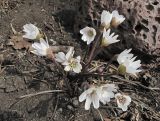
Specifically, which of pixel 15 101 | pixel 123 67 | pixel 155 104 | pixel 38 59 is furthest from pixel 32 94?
pixel 155 104

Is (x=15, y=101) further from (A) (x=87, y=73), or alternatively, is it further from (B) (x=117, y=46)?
(B) (x=117, y=46)

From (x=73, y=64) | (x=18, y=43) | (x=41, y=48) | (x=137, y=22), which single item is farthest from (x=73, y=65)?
(x=18, y=43)

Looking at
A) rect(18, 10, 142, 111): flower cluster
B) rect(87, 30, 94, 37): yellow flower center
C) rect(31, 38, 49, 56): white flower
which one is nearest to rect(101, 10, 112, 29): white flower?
rect(18, 10, 142, 111): flower cluster

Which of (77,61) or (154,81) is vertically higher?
(77,61)

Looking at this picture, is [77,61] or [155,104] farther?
[155,104]

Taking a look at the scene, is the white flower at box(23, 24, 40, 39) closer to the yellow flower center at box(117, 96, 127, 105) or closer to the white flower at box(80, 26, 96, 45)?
the white flower at box(80, 26, 96, 45)

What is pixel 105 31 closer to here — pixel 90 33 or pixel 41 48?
pixel 90 33
